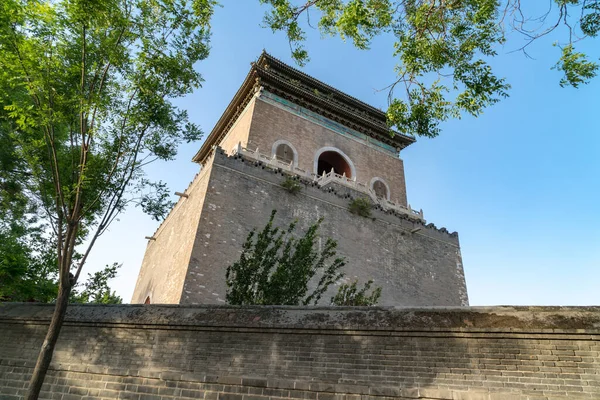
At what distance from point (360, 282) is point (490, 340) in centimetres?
981

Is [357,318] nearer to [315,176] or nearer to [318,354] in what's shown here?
[318,354]

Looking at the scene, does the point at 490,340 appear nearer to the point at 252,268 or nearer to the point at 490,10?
the point at 490,10

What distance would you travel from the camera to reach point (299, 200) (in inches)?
543

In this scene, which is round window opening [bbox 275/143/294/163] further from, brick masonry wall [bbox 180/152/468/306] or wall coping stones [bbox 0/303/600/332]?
wall coping stones [bbox 0/303/600/332]

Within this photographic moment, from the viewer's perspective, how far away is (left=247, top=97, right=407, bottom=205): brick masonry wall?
693 inches

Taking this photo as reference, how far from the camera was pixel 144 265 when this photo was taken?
17.2m

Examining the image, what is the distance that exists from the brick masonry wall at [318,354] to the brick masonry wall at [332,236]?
5.45 meters

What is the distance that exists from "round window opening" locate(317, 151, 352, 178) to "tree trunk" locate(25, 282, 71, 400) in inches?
602

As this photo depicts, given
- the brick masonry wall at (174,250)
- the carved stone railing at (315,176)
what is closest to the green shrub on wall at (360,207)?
the carved stone railing at (315,176)

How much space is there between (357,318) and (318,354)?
543 mm

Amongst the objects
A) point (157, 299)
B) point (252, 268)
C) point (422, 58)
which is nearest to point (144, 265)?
point (157, 299)

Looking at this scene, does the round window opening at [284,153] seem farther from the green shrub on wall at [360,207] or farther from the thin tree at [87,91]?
the thin tree at [87,91]

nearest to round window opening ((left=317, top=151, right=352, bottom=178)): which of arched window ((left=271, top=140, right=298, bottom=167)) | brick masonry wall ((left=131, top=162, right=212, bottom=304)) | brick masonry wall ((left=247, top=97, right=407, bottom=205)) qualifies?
brick masonry wall ((left=247, top=97, right=407, bottom=205))

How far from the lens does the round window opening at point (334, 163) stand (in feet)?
64.4
